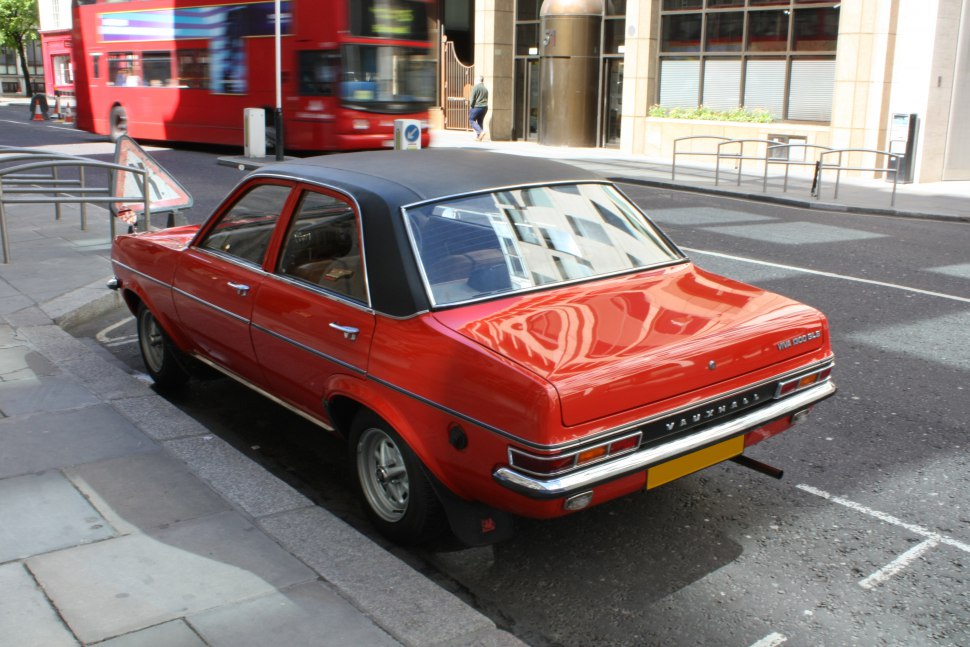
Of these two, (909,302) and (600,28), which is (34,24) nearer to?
(600,28)

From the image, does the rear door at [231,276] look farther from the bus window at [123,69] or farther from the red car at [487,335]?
the bus window at [123,69]

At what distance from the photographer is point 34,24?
64688mm

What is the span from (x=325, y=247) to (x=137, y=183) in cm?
554

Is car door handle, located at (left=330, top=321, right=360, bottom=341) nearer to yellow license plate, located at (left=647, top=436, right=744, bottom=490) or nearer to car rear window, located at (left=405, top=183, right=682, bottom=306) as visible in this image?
car rear window, located at (left=405, top=183, right=682, bottom=306)

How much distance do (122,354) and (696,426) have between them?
4.76 m

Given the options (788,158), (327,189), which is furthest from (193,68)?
(327,189)

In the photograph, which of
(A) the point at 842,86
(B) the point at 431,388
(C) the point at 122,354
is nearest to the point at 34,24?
(A) the point at 842,86

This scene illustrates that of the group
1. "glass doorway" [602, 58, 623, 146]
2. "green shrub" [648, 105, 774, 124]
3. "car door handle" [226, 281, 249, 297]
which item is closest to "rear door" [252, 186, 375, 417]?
"car door handle" [226, 281, 249, 297]

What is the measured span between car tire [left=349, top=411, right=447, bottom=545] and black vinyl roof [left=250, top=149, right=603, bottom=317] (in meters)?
0.54

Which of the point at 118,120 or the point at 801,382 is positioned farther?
the point at 118,120

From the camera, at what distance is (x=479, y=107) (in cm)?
2853

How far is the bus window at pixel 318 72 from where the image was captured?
1883 cm

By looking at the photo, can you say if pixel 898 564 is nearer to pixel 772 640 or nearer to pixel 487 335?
pixel 772 640

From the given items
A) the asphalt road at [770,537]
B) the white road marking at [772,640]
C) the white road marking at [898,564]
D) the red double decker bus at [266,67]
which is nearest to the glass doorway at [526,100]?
the red double decker bus at [266,67]
